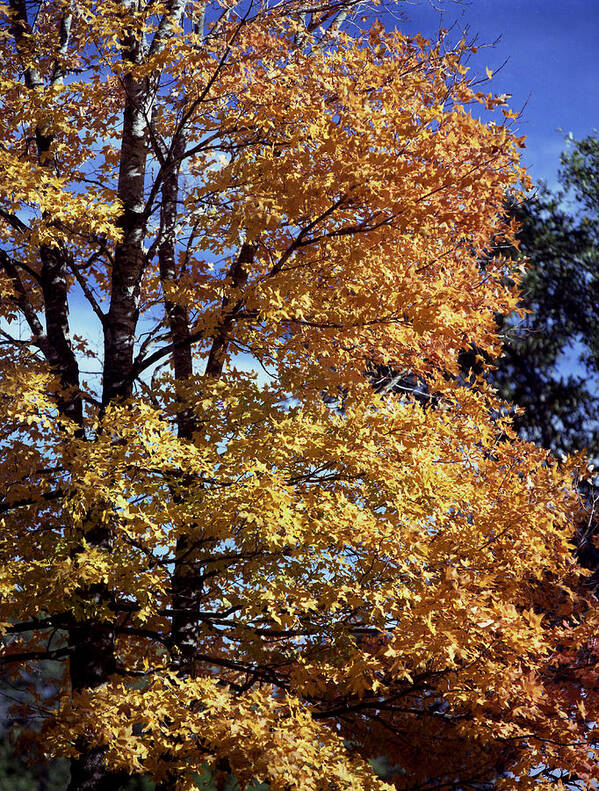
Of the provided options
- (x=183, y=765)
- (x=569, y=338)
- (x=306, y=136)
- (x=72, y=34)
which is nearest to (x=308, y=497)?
(x=183, y=765)

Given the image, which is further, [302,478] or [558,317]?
[558,317]

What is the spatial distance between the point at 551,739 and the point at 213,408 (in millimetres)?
4743

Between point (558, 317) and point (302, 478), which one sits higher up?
point (558, 317)

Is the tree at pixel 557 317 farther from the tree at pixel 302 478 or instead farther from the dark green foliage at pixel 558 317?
the tree at pixel 302 478

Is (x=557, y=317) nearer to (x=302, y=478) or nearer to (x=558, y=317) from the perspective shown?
(x=558, y=317)

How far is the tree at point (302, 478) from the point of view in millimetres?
6008

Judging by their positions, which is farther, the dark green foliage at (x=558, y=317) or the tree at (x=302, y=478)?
the dark green foliage at (x=558, y=317)

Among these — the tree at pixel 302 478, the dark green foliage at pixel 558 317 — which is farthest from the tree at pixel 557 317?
the tree at pixel 302 478

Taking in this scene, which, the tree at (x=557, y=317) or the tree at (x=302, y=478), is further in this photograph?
the tree at (x=557, y=317)

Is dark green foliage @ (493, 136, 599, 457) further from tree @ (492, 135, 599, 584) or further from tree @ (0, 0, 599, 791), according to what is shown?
tree @ (0, 0, 599, 791)

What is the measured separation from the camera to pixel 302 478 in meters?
7.09

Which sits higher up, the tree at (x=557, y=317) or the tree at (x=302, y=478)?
the tree at (x=557, y=317)

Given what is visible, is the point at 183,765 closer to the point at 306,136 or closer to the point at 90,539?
the point at 90,539

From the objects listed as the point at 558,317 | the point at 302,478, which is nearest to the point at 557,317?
the point at 558,317
